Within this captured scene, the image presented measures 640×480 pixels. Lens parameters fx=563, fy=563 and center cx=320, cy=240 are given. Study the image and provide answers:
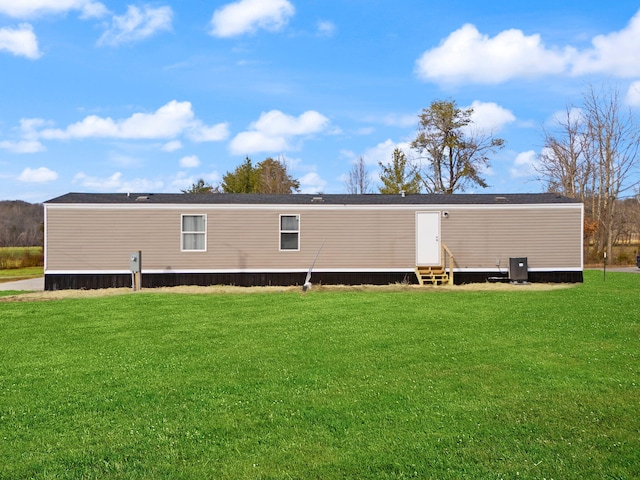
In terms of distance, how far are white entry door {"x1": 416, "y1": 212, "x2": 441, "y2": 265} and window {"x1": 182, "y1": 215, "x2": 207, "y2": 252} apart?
20.6ft

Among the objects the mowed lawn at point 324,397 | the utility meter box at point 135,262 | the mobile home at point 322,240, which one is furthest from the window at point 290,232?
the mowed lawn at point 324,397

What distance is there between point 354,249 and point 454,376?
10.9 m

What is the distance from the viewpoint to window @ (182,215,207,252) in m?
16.3

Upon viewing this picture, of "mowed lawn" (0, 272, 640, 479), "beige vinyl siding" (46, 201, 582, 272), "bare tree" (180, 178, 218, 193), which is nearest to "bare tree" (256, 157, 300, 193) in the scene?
"bare tree" (180, 178, 218, 193)

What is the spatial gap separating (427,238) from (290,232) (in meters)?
4.06

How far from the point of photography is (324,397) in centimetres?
508

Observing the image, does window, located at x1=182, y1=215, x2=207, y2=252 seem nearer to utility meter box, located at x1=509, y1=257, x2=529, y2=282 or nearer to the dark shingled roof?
the dark shingled roof

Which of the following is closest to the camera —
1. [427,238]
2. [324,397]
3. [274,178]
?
[324,397]

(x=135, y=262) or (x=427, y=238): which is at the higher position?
(x=427, y=238)

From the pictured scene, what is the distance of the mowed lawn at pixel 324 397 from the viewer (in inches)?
146

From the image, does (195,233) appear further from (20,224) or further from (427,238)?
(20,224)

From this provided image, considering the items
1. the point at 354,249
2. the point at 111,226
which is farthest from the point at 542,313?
the point at 111,226

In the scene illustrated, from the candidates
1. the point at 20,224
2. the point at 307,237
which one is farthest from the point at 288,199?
the point at 20,224

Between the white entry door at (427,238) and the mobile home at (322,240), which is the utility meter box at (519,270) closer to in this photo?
the mobile home at (322,240)
